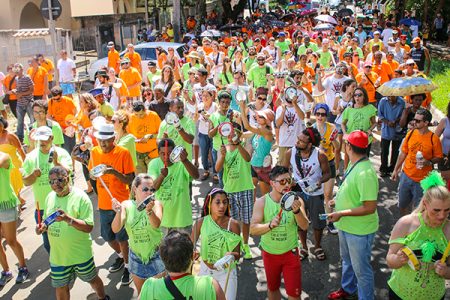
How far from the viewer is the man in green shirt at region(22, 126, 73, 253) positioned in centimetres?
609

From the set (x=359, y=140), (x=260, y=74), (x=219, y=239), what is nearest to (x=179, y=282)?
(x=219, y=239)

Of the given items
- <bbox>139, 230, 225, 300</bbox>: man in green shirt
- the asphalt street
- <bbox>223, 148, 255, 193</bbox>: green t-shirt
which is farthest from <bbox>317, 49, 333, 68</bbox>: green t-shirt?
<bbox>139, 230, 225, 300</bbox>: man in green shirt

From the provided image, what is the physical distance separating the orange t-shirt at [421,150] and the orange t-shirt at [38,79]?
30.2 feet

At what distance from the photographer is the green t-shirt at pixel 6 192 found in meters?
5.95

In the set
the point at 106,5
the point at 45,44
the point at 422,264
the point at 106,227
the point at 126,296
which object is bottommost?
the point at 126,296

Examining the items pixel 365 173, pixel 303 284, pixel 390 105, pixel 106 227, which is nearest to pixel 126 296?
pixel 106 227

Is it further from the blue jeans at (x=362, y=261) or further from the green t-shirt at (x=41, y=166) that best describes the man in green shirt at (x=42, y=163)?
the blue jeans at (x=362, y=261)

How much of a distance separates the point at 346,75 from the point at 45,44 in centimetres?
1148

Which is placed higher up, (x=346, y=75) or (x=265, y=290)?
(x=346, y=75)

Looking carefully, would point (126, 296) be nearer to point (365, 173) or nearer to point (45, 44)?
point (365, 173)

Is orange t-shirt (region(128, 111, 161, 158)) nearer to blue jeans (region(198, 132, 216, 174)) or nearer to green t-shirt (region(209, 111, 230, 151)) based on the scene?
green t-shirt (region(209, 111, 230, 151))

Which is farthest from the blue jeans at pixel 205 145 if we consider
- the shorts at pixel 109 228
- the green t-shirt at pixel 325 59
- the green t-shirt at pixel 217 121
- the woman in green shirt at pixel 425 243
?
the green t-shirt at pixel 325 59

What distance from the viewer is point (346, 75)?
10422mm

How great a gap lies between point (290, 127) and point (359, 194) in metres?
2.97
